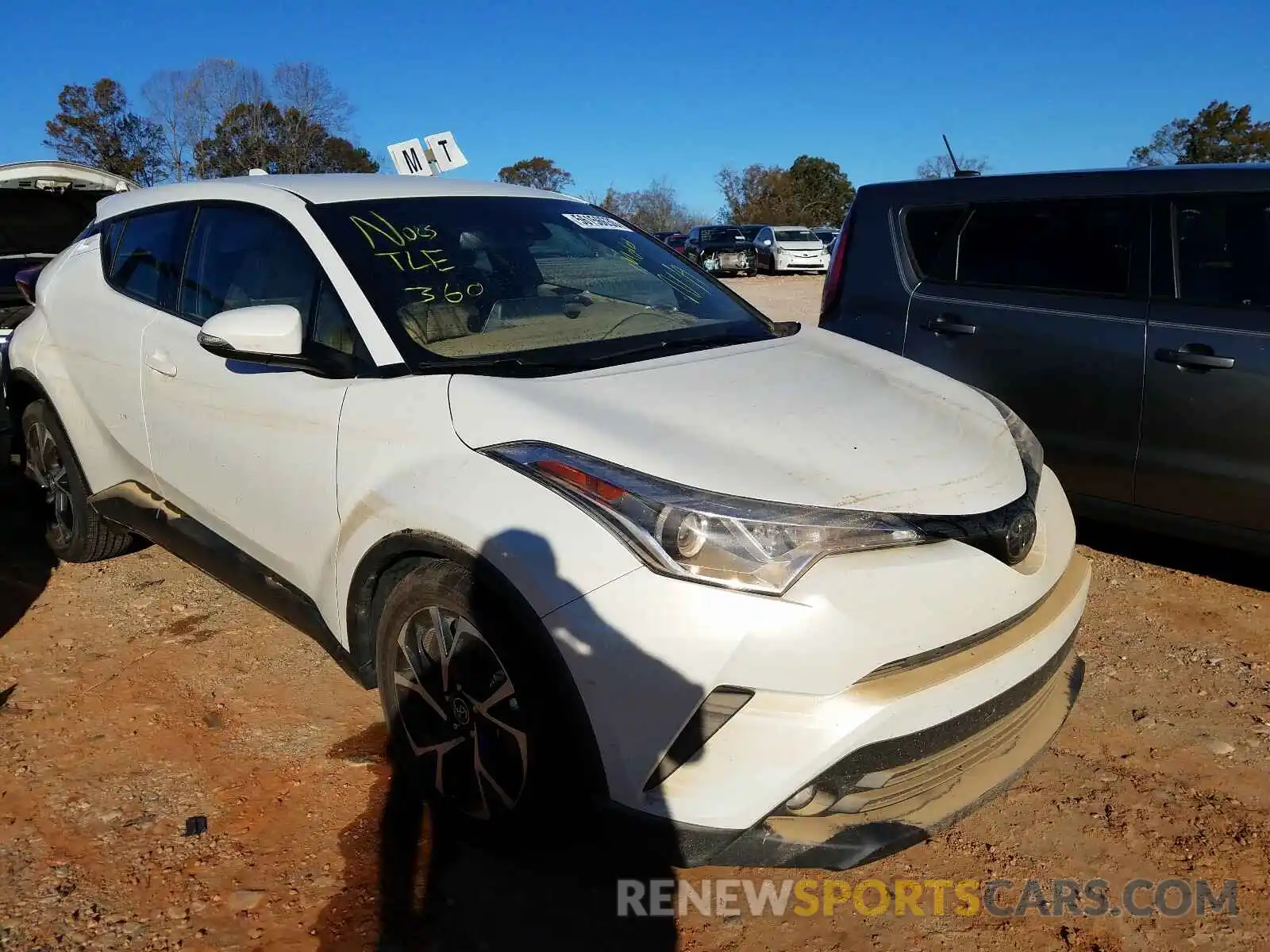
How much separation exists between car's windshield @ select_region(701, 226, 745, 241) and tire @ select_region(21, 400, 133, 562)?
83.8ft

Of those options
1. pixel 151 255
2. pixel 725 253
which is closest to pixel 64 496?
pixel 151 255

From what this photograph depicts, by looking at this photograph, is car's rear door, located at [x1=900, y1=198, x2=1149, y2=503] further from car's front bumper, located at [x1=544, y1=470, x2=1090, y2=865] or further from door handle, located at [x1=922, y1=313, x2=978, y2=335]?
car's front bumper, located at [x1=544, y1=470, x2=1090, y2=865]

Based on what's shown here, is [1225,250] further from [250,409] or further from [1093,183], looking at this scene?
[250,409]

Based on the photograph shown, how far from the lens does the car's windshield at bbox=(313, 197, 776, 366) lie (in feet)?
9.11

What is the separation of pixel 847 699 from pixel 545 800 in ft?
2.45

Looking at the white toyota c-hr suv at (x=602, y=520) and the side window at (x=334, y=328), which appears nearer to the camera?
the white toyota c-hr suv at (x=602, y=520)

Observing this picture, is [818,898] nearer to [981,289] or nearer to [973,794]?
[973,794]

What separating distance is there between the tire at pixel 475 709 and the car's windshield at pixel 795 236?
26472mm

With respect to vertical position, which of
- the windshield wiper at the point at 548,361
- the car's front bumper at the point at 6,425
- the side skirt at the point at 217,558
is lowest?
the side skirt at the point at 217,558

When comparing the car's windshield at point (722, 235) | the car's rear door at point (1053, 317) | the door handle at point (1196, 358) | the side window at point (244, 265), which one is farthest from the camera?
the car's windshield at point (722, 235)

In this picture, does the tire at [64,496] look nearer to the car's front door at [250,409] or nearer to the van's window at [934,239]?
the car's front door at [250,409]

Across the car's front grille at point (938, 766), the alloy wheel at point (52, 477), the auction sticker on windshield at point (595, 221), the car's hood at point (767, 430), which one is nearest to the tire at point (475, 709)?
the car's hood at point (767, 430)

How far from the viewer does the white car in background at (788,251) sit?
27297 millimetres

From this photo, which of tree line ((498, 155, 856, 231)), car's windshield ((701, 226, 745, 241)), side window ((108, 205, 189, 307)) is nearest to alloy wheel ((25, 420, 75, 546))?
side window ((108, 205, 189, 307))
